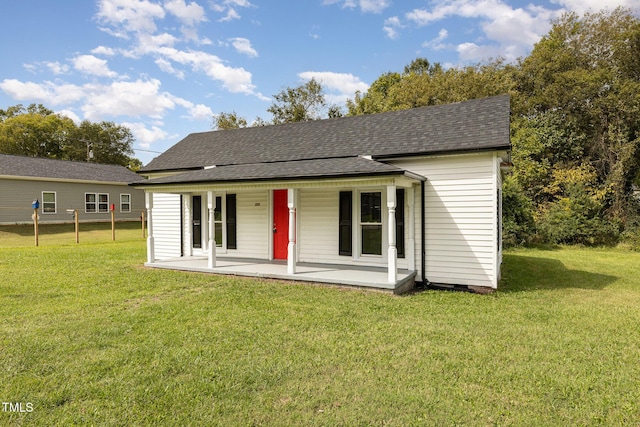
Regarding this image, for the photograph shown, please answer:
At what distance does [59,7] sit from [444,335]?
42.4 ft

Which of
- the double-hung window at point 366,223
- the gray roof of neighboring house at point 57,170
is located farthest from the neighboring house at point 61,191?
the double-hung window at point 366,223

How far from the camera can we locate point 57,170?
2339cm

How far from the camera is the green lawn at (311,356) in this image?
281 cm

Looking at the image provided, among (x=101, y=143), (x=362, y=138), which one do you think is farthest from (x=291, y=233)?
(x=101, y=143)

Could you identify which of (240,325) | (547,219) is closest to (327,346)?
(240,325)

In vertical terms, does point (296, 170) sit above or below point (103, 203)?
above

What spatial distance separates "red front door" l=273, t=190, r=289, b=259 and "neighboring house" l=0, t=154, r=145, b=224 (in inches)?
752

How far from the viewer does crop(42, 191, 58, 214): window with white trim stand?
22.0m

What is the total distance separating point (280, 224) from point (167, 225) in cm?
410

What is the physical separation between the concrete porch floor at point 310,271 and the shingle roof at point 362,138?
2.79 metres

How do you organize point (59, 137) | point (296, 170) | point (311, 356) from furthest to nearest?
point (59, 137) < point (296, 170) < point (311, 356)

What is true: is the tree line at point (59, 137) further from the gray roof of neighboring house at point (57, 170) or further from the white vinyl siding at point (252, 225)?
the white vinyl siding at point (252, 225)

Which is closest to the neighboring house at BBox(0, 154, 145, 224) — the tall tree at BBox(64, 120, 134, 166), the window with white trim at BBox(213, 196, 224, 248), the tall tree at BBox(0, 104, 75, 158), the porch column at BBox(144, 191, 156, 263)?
the tall tree at BBox(64, 120, 134, 166)

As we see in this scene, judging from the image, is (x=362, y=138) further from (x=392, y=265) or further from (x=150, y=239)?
(x=150, y=239)
